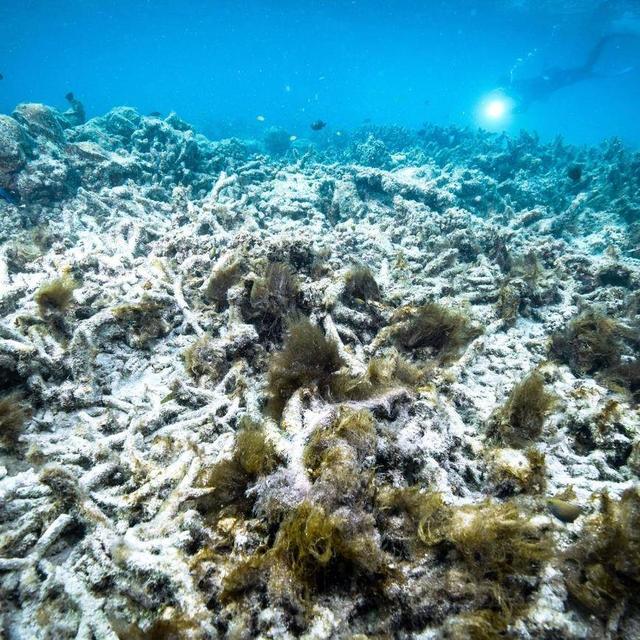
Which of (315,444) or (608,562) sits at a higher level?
(315,444)

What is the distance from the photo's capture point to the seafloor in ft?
6.02

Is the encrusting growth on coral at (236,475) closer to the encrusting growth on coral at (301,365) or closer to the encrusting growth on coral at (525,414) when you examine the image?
the encrusting growth on coral at (301,365)

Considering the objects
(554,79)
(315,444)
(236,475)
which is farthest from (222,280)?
(554,79)

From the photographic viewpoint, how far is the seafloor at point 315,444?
183cm

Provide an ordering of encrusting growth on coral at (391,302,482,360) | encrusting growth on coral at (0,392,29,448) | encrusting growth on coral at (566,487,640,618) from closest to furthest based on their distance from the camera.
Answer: encrusting growth on coral at (566,487,640,618) → encrusting growth on coral at (0,392,29,448) → encrusting growth on coral at (391,302,482,360)

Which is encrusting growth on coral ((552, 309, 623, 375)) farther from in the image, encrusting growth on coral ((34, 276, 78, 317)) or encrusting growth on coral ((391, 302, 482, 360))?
encrusting growth on coral ((34, 276, 78, 317))

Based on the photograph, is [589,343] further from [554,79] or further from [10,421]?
[554,79]

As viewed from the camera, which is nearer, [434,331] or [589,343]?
[434,331]

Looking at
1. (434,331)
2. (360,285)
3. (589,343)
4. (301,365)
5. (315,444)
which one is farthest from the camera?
(360,285)

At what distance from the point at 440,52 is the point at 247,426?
119037 mm

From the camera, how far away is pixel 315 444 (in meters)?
2.45

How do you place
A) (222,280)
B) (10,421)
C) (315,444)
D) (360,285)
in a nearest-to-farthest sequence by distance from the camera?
(315,444) < (10,421) < (360,285) < (222,280)

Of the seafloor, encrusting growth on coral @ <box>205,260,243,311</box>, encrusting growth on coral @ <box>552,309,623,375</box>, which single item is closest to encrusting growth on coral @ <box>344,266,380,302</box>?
the seafloor

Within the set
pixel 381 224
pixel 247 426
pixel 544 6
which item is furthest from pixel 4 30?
pixel 247 426
